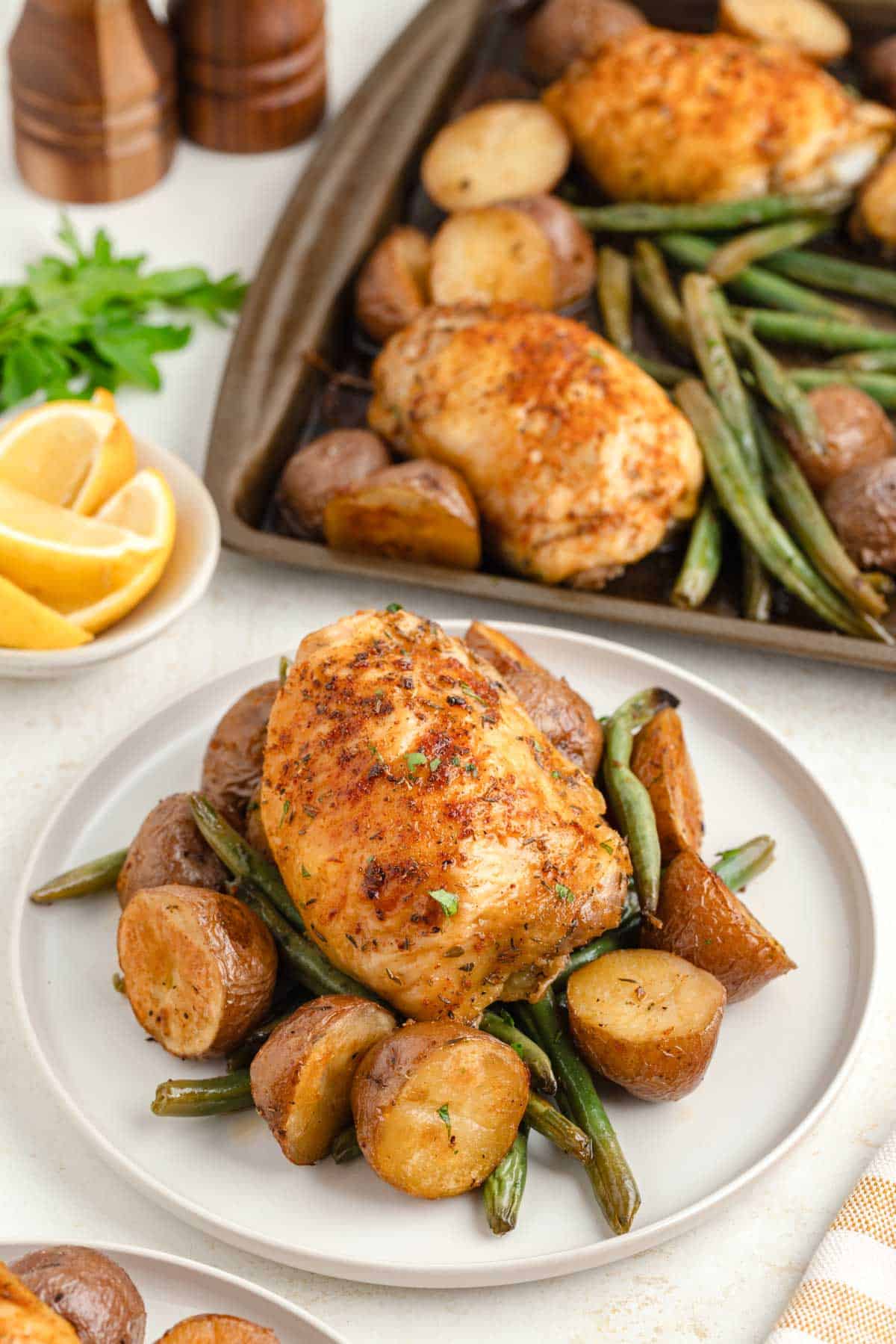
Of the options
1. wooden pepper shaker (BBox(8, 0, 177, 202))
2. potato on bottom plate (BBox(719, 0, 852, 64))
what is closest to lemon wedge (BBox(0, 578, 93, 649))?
wooden pepper shaker (BBox(8, 0, 177, 202))

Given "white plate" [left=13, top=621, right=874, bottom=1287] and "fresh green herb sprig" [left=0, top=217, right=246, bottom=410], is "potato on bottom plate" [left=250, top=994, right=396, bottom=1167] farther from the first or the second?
"fresh green herb sprig" [left=0, top=217, right=246, bottom=410]

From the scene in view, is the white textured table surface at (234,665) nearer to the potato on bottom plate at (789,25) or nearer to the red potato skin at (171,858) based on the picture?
the red potato skin at (171,858)

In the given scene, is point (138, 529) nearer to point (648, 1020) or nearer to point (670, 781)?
point (670, 781)

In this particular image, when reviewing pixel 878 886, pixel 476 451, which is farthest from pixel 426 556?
pixel 878 886

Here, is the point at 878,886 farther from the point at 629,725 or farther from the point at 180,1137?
the point at 180,1137

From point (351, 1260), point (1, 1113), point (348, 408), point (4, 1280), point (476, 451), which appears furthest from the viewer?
point (348, 408)

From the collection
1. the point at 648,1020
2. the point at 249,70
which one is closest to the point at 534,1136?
the point at 648,1020
